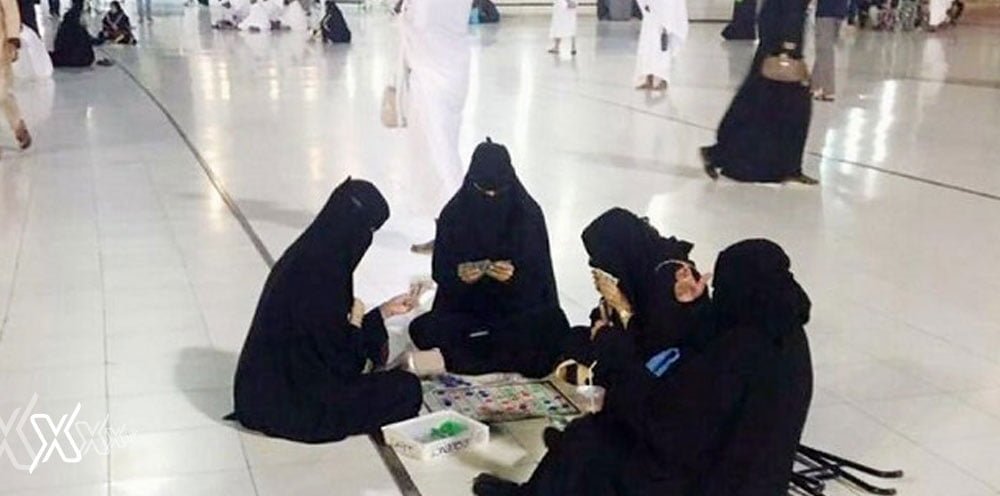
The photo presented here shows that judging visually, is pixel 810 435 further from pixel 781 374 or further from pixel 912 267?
pixel 912 267

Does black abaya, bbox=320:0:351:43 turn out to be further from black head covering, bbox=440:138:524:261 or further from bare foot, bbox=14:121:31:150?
black head covering, bbox=440:138:524:261

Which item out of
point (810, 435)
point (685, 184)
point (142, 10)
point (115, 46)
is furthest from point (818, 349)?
point (142, 10)

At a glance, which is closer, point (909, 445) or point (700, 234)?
point (909, 445)

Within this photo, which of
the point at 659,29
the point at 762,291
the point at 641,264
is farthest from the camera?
the point at 659,29

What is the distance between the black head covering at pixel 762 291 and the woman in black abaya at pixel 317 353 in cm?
110

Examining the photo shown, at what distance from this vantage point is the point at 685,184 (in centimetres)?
611

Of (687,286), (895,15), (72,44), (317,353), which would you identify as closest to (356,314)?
(317,353)

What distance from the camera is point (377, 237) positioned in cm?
496

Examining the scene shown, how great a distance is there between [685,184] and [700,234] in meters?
1.13

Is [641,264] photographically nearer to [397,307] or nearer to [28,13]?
[397,307]

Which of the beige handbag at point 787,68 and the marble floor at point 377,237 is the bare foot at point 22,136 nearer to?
the marble floor at point 377,237

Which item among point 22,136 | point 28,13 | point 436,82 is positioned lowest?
point 22,136

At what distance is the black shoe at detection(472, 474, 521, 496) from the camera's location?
8.42 ft

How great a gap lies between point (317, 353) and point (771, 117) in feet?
12.6
